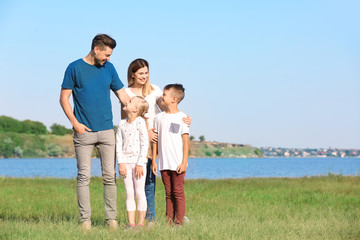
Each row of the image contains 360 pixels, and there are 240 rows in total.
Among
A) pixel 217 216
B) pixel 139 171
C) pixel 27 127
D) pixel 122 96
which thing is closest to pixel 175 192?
pixel 139 171

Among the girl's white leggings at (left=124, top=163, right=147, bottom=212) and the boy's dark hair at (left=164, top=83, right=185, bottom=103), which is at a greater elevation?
the boy's dark hair at (left=164, top=83, right=185, bottom=103)

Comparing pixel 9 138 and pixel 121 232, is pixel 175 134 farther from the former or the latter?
pixel 9 138

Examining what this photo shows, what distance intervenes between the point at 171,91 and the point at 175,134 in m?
0.59

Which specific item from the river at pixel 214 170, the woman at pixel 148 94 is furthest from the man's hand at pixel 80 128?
the river at pixel 214 170

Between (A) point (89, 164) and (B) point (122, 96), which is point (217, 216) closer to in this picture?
(A) point (89, 164)

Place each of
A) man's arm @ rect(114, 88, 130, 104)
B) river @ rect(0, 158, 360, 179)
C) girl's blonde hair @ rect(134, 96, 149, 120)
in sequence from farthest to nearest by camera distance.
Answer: river @ rect(0, 158, 360, 179), man's arm @ rect(114, 88, 130, 104), girl's blonde hair @ rect(134, 96, 149, 120)

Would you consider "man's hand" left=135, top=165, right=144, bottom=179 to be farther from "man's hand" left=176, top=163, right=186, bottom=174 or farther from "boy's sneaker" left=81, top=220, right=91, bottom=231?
"boy's sneaker" left=81, top=220, right=91, bottom=231

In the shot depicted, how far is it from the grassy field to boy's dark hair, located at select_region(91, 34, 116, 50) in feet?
7.95

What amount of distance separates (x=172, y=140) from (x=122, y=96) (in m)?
0.98

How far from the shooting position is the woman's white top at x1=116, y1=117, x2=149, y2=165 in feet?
19.4

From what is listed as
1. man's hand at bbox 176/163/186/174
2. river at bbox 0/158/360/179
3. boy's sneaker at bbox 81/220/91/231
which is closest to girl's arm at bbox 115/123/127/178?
man's hand at bbox 176/163/186/174

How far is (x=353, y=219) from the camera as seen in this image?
298 inches

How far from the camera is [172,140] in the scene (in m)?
6.09

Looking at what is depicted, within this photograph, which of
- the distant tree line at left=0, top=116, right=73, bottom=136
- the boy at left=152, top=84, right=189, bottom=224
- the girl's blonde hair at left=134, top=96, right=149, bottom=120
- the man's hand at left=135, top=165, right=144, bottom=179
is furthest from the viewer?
the distant tree line at left=0, top=116, right=73, bottom=136
